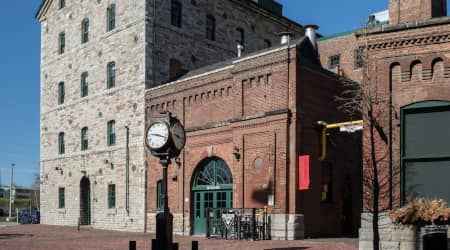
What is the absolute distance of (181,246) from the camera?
2006 cm

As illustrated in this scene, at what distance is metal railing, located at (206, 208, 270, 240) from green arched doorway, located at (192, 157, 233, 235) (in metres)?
1.70

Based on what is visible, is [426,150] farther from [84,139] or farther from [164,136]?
[84,139]

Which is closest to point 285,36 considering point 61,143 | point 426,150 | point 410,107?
point 61,143

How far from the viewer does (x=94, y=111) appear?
115ft

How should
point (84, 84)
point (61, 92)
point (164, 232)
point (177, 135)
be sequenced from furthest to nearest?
point (61, 92) < point (84, 84) < point (177, 135) < point (164, 232)

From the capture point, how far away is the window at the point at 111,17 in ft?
111

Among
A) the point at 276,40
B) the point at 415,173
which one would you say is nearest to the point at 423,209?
the point at 415,173

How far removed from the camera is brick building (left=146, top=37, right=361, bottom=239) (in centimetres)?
2291

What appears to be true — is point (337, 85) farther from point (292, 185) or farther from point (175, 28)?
point (175, 28)

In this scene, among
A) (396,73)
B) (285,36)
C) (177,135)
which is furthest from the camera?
(285,36)

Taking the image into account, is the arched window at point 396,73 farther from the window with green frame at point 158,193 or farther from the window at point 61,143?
the window at point 61,143

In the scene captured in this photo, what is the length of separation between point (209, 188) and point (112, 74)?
1122cm

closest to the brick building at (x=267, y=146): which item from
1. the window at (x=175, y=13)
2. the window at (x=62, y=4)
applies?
the window at (x=175, y=13)

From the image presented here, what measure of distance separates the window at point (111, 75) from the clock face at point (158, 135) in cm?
2172
